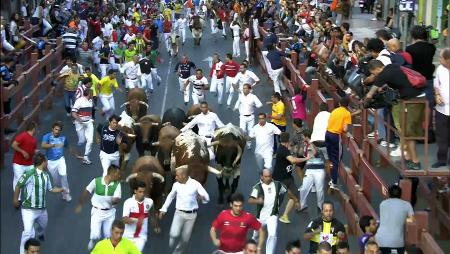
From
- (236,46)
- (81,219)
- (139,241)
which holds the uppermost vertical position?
(139,241)

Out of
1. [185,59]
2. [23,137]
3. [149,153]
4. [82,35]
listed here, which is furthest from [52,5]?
[23,137]

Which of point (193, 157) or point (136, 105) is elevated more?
point (136, 105)

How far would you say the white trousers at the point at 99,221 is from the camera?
1291 centimetres

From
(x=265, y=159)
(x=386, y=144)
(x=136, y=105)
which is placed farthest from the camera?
(x=136, y=105)

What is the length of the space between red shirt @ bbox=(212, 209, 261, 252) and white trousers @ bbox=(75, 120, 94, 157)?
7.55 m

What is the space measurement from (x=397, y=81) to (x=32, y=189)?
560 cm

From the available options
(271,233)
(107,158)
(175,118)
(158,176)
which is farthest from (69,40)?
(271,233)

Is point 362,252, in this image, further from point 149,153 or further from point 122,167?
point 149,153

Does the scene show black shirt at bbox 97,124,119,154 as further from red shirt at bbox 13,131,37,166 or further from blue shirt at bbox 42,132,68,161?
red shirt at bbox 13,131,37,166

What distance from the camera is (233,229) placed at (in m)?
11.4

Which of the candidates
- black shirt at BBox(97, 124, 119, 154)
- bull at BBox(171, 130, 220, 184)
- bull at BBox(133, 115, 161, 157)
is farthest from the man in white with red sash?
bull at BBox(133, 115, 161, 157)

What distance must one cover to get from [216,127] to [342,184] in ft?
9.56

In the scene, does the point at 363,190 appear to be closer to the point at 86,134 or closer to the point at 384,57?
the point at 384,57

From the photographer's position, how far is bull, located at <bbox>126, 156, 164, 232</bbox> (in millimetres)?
13914
